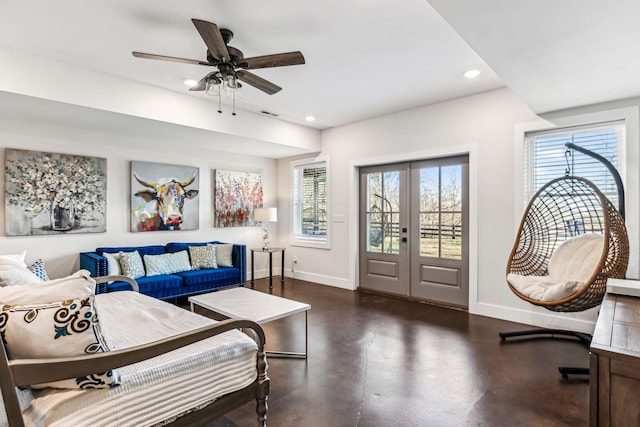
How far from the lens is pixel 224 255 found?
16.9 feet

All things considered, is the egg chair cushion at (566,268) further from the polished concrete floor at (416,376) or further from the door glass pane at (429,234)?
the door glass pane at (429,234)

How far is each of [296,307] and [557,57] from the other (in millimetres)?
2704

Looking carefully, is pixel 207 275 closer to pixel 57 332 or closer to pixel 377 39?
pixel 57 332

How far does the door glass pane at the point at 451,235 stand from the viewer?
14.3ft

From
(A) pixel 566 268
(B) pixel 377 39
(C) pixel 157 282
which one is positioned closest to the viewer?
(B) pixel 377 39

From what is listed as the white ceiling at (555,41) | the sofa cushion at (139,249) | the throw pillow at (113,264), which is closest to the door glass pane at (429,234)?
the white ceiling at (555,41)

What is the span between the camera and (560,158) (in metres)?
3.59

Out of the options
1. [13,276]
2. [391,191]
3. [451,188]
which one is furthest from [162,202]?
[451,188]

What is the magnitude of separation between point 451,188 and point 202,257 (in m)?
3.63

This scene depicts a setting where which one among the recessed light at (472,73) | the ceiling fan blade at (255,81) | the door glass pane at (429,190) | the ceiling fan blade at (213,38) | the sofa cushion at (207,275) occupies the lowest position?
the sofa cushion at (207,275)

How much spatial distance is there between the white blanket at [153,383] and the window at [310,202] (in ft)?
12.7

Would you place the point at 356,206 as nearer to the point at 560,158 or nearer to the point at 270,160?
the point at 270,160

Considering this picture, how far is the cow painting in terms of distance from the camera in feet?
15.8


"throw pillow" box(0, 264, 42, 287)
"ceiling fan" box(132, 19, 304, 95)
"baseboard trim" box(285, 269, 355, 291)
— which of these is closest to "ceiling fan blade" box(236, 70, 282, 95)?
"ceiling fan" box(132, 19, 304, 95)
